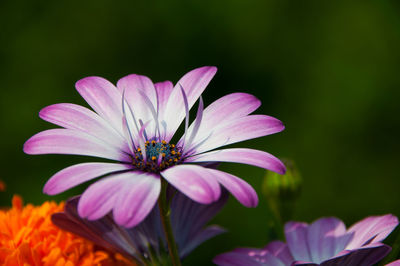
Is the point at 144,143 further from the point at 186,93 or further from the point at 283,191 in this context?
the point at 283,191

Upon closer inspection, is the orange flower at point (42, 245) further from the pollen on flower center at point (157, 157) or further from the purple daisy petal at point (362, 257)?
the purple daisy petal at point (362, 257)

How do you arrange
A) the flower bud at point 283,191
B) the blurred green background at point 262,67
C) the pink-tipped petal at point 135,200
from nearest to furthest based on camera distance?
the pink-tipped petal at point 135,200
the flower bud at point 283,191
the blurred green background at point 262,67

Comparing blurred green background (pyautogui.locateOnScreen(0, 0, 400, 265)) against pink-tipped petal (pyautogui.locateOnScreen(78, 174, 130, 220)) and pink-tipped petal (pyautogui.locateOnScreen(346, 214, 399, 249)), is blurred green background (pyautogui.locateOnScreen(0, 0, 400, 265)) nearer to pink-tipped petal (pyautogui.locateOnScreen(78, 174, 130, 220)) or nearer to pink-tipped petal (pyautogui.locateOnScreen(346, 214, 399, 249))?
pink-tipped petal (pyautogui.locateOnScreen(346, 214, 399, 249))

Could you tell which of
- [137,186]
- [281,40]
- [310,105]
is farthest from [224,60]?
[137,186]

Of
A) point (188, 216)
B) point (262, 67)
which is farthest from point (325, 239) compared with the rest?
point (262, 67)

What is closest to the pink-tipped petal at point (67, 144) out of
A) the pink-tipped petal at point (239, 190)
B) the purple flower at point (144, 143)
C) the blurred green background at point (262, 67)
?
the purple flower at point (144, 143)

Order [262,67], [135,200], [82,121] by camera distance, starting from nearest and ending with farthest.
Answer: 1. [135,200]
2. [82,121]
3. [262,67]
